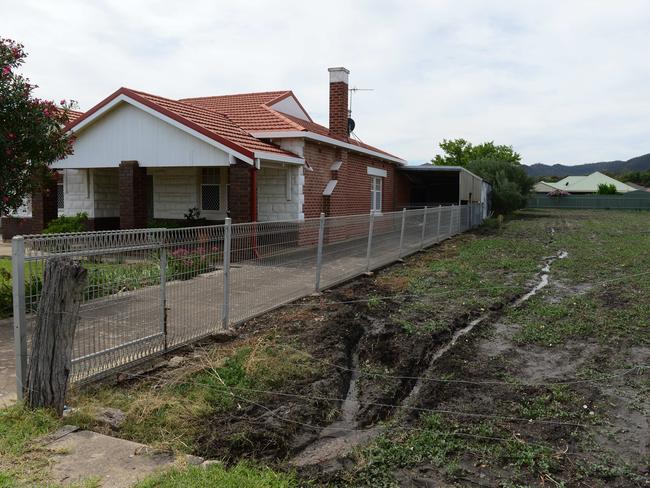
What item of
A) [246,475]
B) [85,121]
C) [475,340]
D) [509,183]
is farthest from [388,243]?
[509,183]

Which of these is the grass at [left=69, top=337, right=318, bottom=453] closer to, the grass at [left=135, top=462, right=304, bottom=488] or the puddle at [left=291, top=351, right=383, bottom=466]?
the grass at [left=135, top=462, right=304, bottom=488]

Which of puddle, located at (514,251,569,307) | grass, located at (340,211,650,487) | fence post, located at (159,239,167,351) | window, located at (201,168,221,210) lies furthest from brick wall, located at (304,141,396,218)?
fence post, located at (159,239,167,351)

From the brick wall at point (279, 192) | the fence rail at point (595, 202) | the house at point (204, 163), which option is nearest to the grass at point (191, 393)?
the house at point (204, 163)

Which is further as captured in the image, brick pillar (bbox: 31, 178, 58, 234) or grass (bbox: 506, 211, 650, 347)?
brick pillar (bbox: 31, 178, 58, 234)

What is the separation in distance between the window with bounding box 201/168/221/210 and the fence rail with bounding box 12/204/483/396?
710 cm

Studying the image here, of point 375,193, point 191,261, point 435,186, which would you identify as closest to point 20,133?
point 191,261

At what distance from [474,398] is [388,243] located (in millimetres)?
8554

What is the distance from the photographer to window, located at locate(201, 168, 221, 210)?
16.2m

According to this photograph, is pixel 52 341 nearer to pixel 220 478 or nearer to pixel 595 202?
pixel 220 478

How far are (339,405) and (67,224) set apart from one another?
12484 millimetres

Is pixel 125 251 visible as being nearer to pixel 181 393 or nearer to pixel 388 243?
pixel 181 393

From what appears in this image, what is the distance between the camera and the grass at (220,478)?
3432mm

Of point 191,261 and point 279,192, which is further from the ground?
point 279,192

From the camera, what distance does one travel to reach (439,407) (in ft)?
15.9
